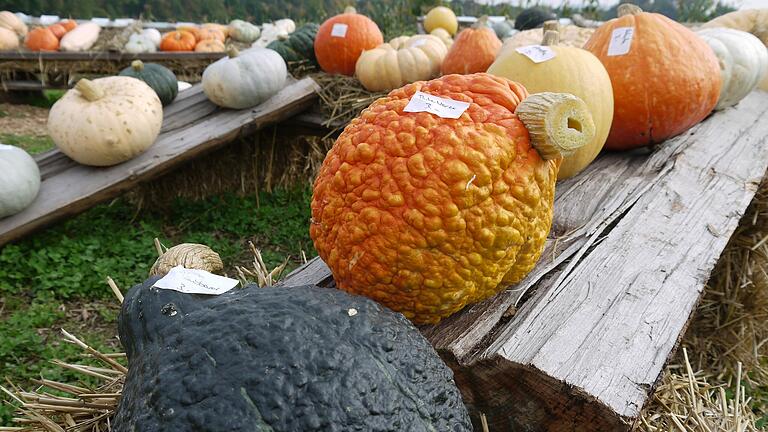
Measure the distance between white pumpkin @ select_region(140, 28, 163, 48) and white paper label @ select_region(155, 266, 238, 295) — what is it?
316 inches

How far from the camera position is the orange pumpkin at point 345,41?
367 cm

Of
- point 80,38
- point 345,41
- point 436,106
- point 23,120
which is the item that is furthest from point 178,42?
point 436,106

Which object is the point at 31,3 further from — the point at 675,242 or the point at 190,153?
the point at 675,242

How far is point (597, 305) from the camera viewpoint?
1.24m

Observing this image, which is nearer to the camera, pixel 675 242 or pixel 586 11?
pixel 675 242

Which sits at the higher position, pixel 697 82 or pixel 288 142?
pixel 697 82

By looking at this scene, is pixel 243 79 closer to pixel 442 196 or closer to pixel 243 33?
pixel 442 196

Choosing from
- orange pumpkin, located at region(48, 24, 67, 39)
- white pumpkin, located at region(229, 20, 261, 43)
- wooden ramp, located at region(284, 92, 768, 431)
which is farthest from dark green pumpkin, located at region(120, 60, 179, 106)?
white pumpkin, located at region(229, 20, 261, 43)

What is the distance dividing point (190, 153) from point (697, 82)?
2.62 metres

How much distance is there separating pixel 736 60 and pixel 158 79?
340 cm

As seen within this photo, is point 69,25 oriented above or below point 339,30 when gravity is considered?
below

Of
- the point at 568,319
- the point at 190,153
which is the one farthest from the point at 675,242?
the point at 190,153

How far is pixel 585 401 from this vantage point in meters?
0.98

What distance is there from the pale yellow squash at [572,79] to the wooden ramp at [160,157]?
1.84 meters
